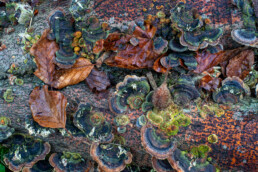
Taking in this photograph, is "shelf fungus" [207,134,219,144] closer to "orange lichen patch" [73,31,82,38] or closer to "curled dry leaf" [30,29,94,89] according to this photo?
"curled dry leaf" [30,29,94,89]

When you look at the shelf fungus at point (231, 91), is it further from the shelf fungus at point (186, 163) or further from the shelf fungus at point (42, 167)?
the shelf fungus at point (42, 167)

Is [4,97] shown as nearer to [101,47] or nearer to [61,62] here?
[61,62]

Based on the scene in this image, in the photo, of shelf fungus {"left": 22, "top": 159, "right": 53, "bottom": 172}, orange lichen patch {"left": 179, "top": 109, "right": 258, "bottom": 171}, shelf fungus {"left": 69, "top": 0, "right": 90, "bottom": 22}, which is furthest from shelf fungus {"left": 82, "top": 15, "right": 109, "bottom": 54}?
shelf fungus {"left": 22, "top": 159, "right": 53, "bottom": 172}

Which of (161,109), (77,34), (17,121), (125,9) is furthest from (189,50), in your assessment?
(17,121)

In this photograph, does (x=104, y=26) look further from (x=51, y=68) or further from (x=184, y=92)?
(x=184, y=92)

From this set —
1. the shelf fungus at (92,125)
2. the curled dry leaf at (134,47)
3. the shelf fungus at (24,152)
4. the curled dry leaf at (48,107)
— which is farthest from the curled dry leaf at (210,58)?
the shelf fungus at (24,152)
